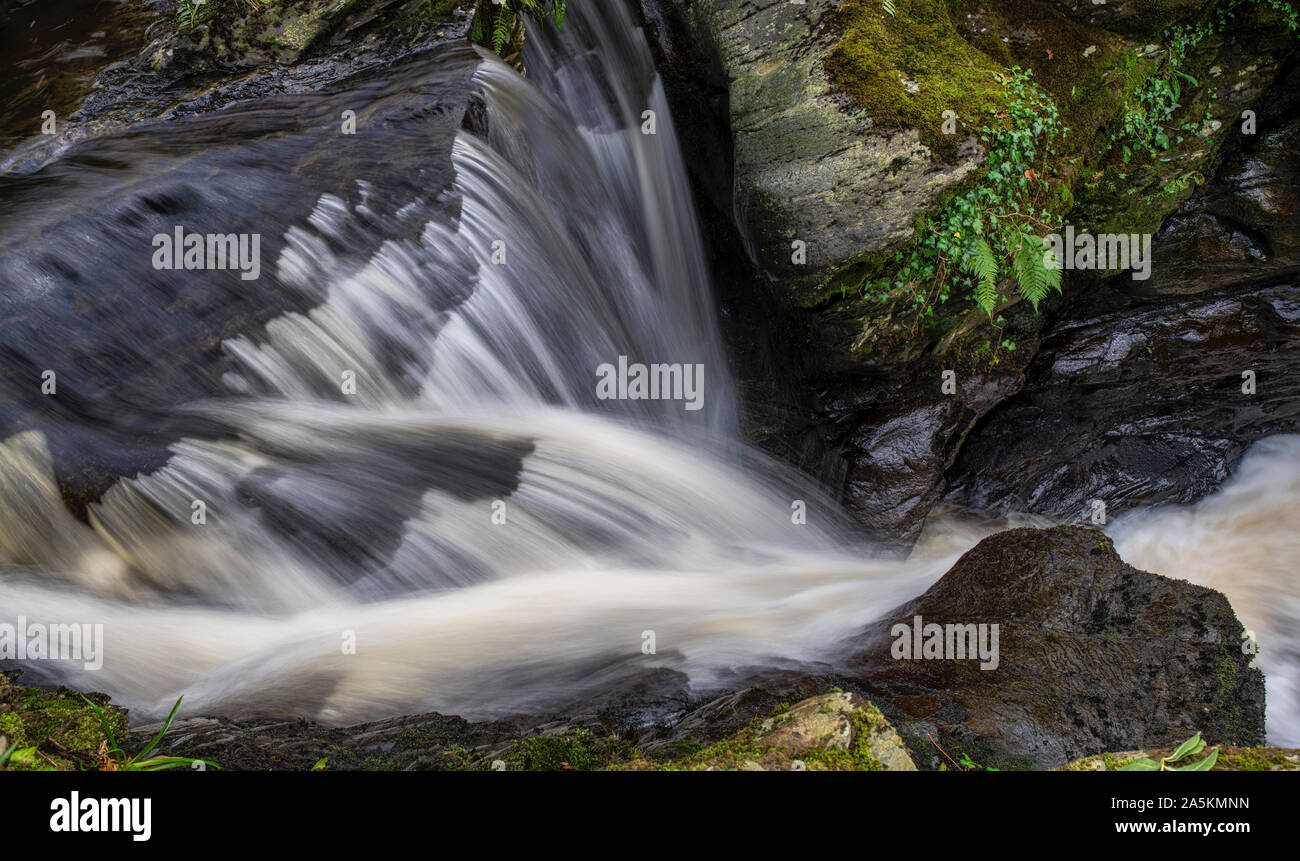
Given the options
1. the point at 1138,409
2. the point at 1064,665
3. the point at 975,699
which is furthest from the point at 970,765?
the point at 1138,409

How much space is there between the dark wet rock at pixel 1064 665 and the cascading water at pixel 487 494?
77 cm

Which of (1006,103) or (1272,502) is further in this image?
(1272,502)

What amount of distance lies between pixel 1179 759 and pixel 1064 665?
53.0 inches

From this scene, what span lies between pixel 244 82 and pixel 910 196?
496cm

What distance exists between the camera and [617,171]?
22.6 ft

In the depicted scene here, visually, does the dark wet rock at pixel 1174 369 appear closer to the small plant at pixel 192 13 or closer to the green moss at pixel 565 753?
the green moss at pixel 565 753

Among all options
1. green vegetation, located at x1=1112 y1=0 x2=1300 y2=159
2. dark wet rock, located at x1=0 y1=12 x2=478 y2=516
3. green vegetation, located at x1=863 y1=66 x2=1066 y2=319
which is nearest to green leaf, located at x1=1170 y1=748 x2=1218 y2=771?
green vegetation, located at x1=863 y1=66 x2=1066 y2=319

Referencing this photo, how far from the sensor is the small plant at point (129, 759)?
2.58 metres

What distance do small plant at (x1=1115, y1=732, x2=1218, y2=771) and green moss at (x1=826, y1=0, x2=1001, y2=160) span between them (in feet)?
12.5

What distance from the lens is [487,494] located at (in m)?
5.13

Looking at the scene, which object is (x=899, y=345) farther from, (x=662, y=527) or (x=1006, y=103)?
(x=662, y=527)

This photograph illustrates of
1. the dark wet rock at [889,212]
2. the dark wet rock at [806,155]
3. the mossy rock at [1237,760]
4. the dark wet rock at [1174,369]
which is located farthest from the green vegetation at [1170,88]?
the mossy rock at [1237,760]

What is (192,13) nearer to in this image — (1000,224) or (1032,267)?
(1000,224)
